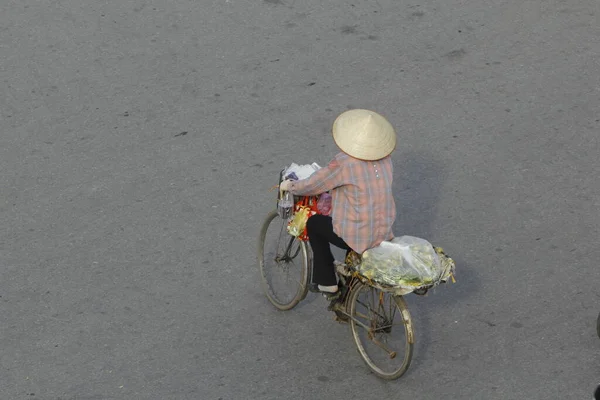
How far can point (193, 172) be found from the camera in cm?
820

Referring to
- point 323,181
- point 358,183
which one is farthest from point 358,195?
point 323,181

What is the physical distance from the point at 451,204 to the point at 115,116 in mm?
2993

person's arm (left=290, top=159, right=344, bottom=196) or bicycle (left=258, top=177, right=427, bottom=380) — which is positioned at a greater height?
person's arm (left=290, top=159, right=344, bottom=196)

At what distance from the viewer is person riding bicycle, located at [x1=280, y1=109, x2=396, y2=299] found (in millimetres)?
5949

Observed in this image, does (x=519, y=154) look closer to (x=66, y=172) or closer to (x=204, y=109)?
(x=204, y=109)

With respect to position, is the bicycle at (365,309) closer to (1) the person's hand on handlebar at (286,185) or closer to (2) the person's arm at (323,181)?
(1) the person's hand on handlebar at (286,185)

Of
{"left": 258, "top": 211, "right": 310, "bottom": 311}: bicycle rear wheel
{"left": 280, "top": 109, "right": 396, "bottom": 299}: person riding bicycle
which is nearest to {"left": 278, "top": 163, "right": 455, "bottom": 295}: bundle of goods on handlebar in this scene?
{"left": 280, "top": 109, "right": 396, "bottom": 299}: person riding bicycle

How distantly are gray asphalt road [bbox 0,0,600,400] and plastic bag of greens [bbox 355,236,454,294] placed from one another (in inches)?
28.1

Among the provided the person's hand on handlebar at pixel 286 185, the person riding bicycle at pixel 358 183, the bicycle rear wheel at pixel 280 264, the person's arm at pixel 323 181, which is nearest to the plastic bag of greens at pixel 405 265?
the person riding bicycle at pixel 358 183

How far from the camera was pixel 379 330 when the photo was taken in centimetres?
640

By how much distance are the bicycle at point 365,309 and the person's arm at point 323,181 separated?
417 millimetres

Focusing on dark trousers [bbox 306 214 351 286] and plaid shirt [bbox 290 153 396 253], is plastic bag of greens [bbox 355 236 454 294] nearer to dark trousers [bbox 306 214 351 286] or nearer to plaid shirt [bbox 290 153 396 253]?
plaid shirt [bbox 290 153 396 253]

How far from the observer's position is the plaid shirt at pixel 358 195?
6000mm

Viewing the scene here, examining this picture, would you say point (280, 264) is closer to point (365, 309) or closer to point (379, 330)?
point (365, 309)
